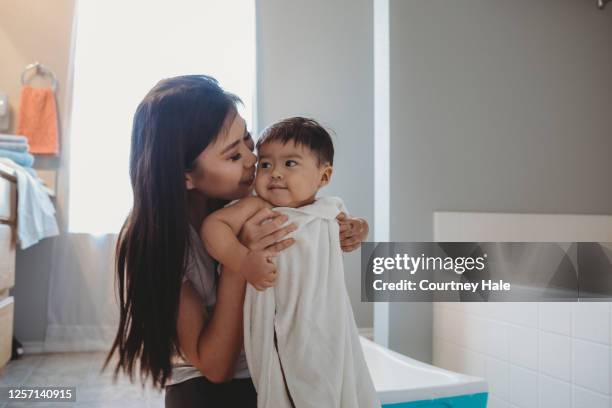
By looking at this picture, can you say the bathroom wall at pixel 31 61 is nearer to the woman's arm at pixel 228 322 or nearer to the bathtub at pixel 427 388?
the bathtub at pixel 427 388

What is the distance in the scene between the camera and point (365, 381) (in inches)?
27.9

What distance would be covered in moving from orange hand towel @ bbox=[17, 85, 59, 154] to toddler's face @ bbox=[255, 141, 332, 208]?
2.04m

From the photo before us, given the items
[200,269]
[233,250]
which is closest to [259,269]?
[233,250]

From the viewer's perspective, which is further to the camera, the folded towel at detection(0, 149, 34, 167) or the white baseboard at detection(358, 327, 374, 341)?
the white baseboard at detection(358, 327, 374, 341)

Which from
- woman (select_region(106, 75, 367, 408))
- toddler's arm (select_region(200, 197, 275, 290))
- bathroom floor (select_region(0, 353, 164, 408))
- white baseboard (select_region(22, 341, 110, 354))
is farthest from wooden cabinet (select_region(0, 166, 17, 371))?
toddler's arm (select_region(200, 197, 275, 290))

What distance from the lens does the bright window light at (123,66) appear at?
2480mm

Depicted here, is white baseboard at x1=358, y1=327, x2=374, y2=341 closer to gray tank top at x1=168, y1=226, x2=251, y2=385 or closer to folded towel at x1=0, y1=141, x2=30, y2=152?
folded towel at x1=0, y1=141, x2=30, y2=152

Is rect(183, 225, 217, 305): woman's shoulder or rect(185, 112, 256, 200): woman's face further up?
rect(185, 112, 256, 200): woman's face

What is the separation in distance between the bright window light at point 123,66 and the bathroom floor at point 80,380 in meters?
0.63

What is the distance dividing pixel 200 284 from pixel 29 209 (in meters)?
1.54

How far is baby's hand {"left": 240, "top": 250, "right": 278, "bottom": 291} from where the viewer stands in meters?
0.62

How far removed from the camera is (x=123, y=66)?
99.7 inches

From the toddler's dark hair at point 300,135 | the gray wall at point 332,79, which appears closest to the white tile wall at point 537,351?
the toddler's dark hair at point 300,135

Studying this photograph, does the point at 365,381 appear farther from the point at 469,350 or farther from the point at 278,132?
the point at 469,350
